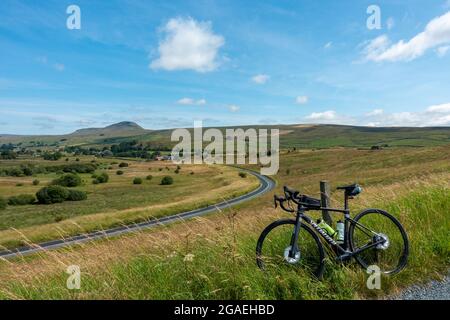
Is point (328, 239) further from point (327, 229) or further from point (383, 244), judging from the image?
point (383, 244)

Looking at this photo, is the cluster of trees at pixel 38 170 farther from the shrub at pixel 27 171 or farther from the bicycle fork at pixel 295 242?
the bicycle fork at pixel 295 242

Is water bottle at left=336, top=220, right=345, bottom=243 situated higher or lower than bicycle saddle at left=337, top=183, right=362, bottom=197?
lower

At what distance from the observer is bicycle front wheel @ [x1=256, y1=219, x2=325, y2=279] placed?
18.6 ft

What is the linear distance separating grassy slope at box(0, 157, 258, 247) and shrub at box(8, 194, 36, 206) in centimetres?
520

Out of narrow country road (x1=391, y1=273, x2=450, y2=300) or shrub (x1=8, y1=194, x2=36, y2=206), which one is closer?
narrow country road (x1=391, y1=273, x2=450, y2=300)

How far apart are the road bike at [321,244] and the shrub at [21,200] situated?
97.9 metres

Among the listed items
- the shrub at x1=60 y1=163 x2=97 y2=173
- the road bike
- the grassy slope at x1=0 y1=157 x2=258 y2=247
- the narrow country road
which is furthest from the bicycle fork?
the shrub at x1=60 y1=163 x2=97 y2=173

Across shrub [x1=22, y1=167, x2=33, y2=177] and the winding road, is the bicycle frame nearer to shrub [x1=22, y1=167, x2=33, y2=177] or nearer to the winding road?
the winding road

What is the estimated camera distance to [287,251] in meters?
5.79

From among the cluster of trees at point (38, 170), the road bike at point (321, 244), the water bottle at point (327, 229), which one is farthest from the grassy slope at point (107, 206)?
the cluster of trees at point (38, 170)

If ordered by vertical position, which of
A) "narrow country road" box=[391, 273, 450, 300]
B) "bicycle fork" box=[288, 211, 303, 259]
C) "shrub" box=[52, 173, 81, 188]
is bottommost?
"shrub" box=[52, 173, 81, 188]

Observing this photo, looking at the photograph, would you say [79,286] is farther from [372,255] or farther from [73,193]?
[73,193]

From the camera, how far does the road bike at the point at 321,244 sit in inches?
226
